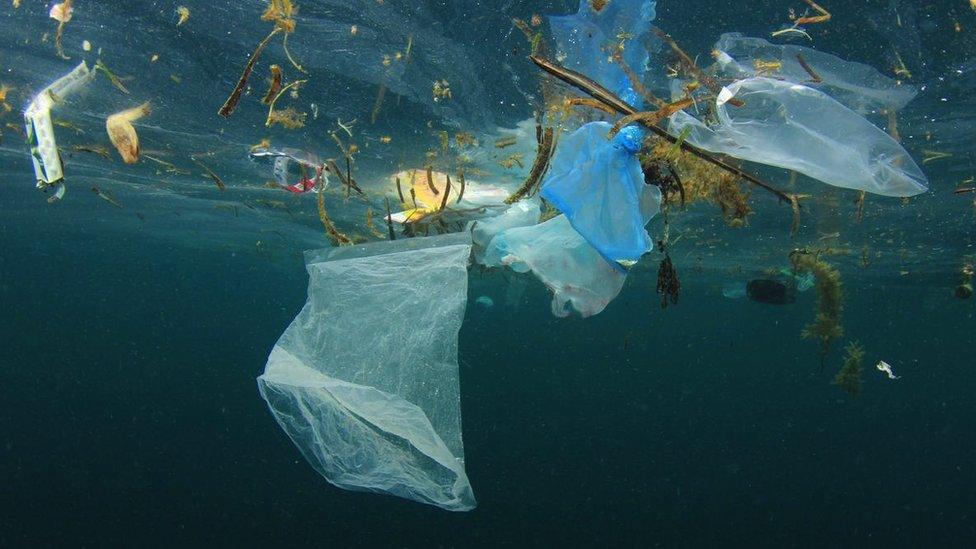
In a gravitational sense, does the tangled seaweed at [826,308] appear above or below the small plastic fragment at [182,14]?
below

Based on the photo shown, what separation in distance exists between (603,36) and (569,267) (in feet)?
8.69

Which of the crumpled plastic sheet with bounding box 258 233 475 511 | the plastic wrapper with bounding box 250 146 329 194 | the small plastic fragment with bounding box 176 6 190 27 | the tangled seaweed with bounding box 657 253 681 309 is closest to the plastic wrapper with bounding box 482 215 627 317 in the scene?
the tangled seaweed with bounding box 657 253 681 309

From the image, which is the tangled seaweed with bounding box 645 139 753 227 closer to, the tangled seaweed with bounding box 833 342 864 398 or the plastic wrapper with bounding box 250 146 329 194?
the plastic wrapper with bounding box 250 146 329 194

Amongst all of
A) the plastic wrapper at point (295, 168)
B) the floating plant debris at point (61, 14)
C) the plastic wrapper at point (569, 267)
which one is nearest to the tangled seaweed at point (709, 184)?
the plastic wrapper at point (569, 267)

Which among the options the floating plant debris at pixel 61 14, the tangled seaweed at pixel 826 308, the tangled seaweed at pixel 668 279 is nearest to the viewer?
the tangled seaweed at pixel 668 279

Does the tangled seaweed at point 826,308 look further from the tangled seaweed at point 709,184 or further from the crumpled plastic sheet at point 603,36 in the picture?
the crumpled plastic sheet at point 603,36

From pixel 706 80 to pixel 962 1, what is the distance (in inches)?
95.9

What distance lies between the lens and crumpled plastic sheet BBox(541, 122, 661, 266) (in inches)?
138

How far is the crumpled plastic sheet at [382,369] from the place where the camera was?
11.0 ft

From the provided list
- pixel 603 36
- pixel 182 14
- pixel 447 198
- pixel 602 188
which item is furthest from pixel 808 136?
pixel 182 14

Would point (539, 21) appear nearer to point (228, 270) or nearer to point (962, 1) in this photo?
point (962, 1)

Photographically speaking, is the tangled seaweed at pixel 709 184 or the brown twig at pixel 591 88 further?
the tangled seaweed at pixel 709 184

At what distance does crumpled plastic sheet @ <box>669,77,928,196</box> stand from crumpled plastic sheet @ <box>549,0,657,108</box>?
6.37ft

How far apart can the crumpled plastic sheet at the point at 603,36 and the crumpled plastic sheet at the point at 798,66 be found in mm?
893
